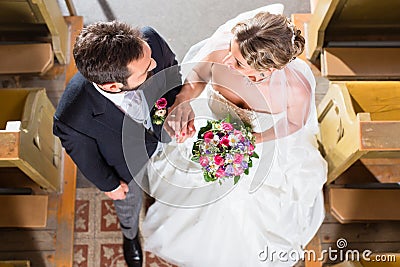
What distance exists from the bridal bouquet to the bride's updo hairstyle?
0.28m

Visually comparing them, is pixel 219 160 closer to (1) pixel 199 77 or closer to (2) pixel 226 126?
(2) pixel 226 126

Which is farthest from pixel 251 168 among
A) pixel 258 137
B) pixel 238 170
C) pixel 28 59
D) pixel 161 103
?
pixel 28 59

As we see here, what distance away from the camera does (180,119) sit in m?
2.24

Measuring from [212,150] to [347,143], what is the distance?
83 centimetres

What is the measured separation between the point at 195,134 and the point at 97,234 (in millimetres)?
1162

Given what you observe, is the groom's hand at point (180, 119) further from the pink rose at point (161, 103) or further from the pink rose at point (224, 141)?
the pink rose at point (224, 141)

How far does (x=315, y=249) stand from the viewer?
10.3 feet

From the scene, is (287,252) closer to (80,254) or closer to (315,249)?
(315,249)

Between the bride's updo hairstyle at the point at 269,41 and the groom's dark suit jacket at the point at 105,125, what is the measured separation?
309mm

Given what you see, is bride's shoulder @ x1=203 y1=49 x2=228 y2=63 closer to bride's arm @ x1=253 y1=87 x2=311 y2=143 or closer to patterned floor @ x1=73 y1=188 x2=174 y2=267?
bride's arm @ x1=253 y1=87 x2=311 y2=143

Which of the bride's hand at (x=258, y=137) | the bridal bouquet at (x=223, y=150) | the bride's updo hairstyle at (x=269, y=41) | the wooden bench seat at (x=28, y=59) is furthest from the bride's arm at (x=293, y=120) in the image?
the wooden bench seat at (x=28, y=59)

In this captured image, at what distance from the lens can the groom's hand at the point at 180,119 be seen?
2.22 meters

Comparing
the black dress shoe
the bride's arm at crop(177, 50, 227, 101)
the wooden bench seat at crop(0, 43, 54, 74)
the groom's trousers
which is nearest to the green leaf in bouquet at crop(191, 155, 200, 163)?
the bride's arm at crop(177, 50, 227, 101)

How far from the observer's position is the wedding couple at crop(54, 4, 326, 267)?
6.78 ft
